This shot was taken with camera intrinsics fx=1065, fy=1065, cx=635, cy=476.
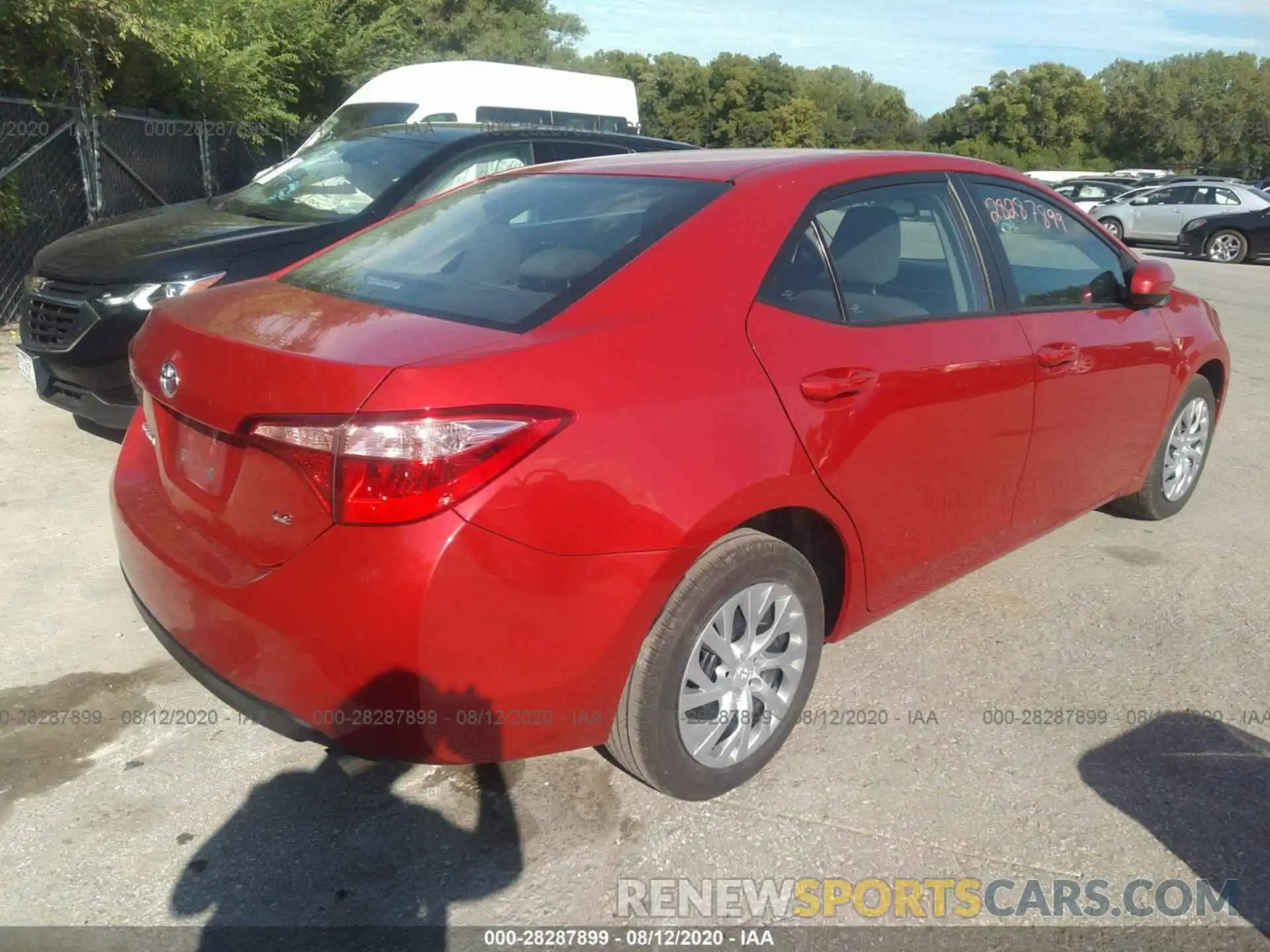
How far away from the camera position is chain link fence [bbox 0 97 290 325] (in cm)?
891

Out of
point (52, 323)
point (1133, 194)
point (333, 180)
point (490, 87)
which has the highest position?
point (490, 87)

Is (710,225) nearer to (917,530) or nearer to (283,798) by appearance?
(917,530)

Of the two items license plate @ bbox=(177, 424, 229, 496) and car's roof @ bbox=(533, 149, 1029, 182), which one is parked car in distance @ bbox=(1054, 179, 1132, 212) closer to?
car's roof @ bbox=(533, 149, 1029, 182)

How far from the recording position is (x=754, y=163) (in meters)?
3.18

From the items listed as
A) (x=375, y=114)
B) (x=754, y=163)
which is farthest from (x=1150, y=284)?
(x=375, y=114)

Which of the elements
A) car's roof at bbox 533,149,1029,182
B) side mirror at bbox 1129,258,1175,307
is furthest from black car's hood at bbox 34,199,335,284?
side mirror at bbox 1129,258,1175,307

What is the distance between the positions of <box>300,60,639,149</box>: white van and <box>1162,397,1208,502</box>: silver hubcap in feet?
22.9

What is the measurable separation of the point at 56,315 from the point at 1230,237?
20.5m

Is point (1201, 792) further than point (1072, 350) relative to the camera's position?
→ No

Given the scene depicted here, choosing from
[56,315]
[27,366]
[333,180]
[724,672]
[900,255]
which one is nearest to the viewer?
[724,672]

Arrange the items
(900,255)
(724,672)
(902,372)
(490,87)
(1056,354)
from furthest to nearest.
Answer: (490,87) < (1056,354) < (900,255) < (902,372) < (724,672)

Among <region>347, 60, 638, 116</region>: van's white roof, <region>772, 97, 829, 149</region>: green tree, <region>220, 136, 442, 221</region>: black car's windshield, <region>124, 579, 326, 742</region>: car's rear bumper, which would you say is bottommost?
<region>124, 579, 326, 742</region>: car's rear bumper

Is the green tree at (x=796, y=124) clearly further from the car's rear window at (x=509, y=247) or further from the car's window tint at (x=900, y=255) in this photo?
the car's rear window at (x=509, y=247)

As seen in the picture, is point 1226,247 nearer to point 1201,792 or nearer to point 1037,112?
point 1201,792
